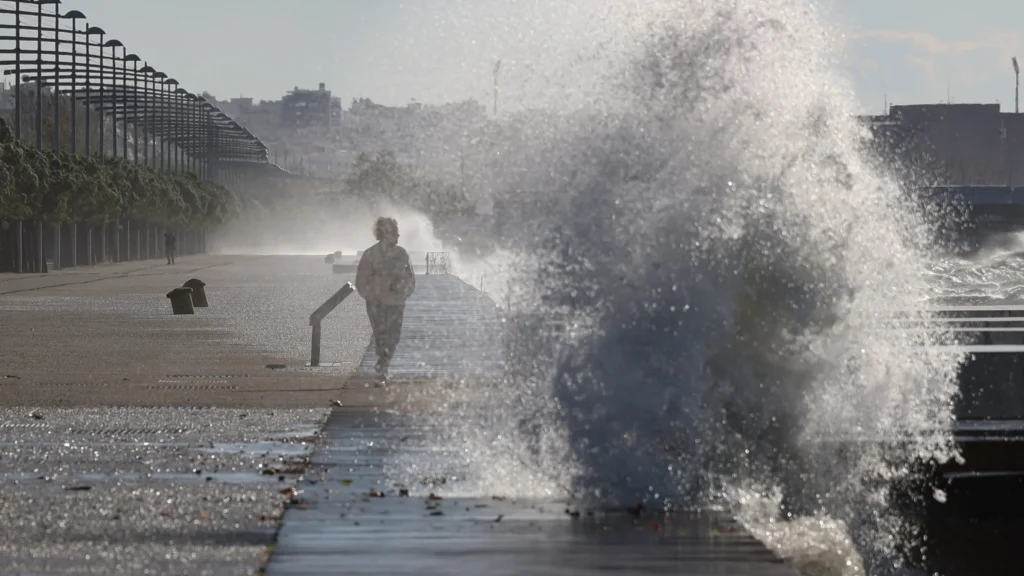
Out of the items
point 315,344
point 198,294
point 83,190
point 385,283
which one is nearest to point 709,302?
point 385,283

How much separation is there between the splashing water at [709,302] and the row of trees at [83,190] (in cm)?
5563

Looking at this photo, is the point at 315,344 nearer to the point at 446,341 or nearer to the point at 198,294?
the point at 446,341

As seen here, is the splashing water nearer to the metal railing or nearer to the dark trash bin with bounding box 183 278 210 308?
the dark trash bin with bounding box 183 278 210 308

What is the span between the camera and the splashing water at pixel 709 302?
34.0 ft

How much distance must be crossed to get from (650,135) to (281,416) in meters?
4.84

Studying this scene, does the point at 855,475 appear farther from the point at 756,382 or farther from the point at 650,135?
the point at 650,135

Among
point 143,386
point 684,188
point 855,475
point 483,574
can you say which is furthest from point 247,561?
point 143,386

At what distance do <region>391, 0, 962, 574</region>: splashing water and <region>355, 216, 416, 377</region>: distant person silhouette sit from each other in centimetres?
672

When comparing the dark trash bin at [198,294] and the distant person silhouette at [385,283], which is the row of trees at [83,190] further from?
the distant person silhouette at [385,283]

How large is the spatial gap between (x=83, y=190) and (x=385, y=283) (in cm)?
6403

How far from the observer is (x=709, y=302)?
34.5ft

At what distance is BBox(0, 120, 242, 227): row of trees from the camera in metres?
67.7

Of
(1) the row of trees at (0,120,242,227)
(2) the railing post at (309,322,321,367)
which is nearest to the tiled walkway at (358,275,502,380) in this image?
(2) the railing post at (309,322,321,367)

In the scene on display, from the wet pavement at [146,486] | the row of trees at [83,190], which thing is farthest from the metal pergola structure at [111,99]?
the wet pavement at [146,486]
